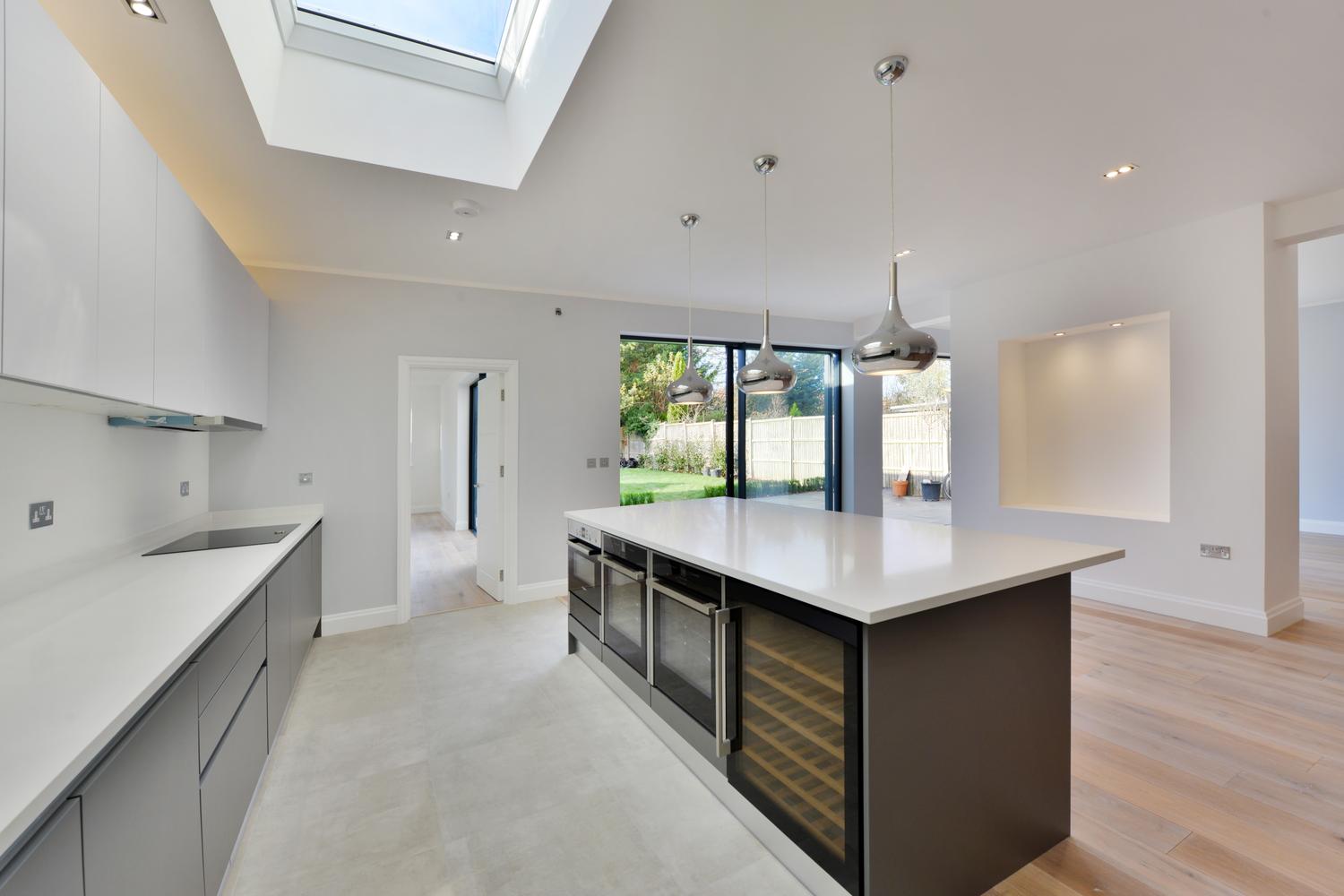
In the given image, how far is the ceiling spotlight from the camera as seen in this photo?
1607 mm

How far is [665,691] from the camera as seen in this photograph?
235cm

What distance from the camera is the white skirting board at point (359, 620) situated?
3938 millimetres

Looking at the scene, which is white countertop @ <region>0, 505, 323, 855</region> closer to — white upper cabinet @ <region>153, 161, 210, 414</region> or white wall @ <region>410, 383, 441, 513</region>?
white upper cabinet @ <region>153, 161, 210, 414</region>

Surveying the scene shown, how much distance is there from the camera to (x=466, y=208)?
302cm

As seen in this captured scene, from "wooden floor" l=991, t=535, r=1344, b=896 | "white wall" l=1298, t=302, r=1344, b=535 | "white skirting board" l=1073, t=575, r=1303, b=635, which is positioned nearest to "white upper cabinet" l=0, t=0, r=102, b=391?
"wooden floor" l=991, t=535, r=1344, b=896

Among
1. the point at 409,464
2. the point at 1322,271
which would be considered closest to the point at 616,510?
the point at 409,464

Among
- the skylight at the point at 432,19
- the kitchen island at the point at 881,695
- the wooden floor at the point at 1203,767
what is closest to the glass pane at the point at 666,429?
the skylight at the point at 432,19

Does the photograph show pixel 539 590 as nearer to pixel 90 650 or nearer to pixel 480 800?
pixel 480 800

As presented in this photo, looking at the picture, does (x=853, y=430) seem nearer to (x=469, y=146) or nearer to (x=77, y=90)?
(x=469, y=146)

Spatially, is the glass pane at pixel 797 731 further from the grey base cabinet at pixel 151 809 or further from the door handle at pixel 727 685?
the grey base cabinet at pixel 151 809

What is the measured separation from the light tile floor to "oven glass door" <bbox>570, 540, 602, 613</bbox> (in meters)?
0.44

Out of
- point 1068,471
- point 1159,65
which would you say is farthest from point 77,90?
point 1068,471

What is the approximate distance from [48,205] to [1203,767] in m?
3.95

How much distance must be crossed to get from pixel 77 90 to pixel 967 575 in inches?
102
